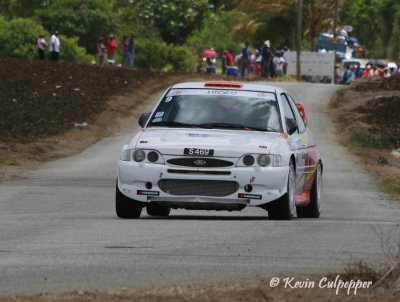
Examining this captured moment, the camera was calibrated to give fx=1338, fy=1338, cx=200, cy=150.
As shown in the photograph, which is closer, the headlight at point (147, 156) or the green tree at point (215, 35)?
the headlight at point (147, 156)

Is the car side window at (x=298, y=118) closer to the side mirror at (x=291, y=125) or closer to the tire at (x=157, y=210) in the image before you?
the side mirror at (x=291, y=125)

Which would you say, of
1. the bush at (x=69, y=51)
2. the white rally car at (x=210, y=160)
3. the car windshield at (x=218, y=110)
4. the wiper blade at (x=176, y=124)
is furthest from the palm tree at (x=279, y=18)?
the wiper blade at (x=176, y=124)

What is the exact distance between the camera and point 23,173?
2731cm

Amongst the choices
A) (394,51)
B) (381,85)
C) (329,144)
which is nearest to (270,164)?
(329,144)

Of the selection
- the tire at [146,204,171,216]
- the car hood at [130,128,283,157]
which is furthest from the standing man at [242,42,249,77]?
the car hood at [130,128,283,157]

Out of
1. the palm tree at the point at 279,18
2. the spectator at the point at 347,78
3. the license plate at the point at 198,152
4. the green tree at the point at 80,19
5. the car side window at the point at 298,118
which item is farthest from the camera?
the palm tree at the point at 279,18

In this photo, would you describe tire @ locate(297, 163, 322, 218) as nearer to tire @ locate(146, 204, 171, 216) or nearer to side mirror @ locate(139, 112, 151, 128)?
tire @ locate(146, 204, 171, 216)

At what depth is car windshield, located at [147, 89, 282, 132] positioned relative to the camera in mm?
15680

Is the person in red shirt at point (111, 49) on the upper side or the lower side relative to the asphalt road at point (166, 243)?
lower

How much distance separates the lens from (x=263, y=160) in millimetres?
14812

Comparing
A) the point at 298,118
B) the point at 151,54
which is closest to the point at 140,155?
the point at 298,118

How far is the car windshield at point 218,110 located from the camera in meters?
15.7

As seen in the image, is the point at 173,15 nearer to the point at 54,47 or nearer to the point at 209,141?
the point at 54,47

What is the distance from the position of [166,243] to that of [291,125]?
14.9 ft
